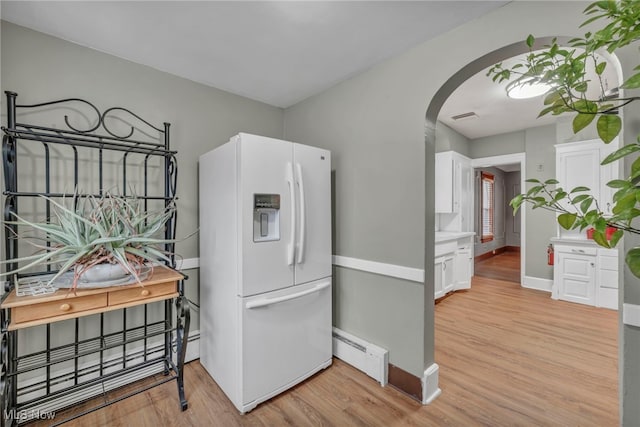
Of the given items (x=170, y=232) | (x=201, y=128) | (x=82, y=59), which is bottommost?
(x=170, y=232)

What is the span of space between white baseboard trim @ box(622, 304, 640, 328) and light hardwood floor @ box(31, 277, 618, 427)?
91cm

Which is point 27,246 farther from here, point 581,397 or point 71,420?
point 581,397

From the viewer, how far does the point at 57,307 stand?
141 cm

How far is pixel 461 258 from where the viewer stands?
13.5ft

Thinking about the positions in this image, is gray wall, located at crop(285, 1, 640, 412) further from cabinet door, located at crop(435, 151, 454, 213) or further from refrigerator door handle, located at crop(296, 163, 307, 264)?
cabinet door, located at crop(435, 151, 454, 213)

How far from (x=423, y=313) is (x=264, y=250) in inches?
44.8

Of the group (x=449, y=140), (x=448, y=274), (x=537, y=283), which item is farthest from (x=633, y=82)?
(x=537, y=283)

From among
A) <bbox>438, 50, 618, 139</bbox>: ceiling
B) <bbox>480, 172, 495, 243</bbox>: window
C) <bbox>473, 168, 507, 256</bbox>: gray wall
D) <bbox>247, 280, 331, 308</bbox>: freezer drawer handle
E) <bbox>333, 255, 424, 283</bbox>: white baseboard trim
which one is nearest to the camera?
<bbox>247, 280, 331, 308</bbox>: freezer drawer handle

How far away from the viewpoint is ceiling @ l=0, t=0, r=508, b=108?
5.02 feet

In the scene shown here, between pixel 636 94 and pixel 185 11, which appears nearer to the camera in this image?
pixel 636 94

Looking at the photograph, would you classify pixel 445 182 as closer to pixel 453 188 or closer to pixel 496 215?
pixel 453 188

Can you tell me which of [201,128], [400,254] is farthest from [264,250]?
[201,128]

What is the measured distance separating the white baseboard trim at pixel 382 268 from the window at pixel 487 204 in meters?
5.30

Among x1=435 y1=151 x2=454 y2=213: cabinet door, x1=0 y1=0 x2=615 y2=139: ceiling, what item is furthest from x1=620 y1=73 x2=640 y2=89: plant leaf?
x1=435 y1=151 x2=454 y2=213: cabinet door
